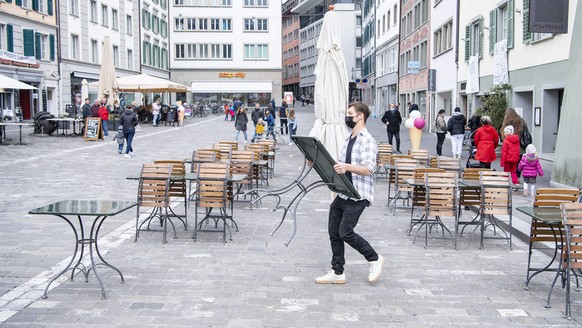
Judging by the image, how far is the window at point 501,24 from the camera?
68.2 ft

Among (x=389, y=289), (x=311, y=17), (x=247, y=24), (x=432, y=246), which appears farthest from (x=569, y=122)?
(x=311, y=17)

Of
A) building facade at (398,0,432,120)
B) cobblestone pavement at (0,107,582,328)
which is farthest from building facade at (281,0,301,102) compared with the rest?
cobblestone pavement at (0,107,582,328)

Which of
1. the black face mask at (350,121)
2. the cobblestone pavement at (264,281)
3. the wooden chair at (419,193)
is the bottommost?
the cobblestone pavement at (264,281)

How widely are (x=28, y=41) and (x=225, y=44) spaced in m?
35.8

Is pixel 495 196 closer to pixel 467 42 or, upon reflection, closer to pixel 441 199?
pixel 441 199

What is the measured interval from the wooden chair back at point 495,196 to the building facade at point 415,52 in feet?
89.5

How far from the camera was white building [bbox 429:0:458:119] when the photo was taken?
30.0 metres

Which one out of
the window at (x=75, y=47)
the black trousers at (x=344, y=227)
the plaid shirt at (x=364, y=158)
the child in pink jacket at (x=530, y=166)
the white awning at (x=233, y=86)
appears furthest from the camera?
the white awning at (x=233, y=86)

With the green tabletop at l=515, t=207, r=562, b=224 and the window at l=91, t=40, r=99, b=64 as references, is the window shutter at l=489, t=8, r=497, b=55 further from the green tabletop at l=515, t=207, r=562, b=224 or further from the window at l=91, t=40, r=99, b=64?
the window at l=91, t=40, r=99, b=64

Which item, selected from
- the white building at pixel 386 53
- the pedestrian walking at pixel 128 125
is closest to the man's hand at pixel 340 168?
the pedestrian walking at pixel 128 125

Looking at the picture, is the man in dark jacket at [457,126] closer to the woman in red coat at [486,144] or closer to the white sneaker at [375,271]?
the woman in red coat at [486,144]

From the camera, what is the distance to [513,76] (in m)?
20.9

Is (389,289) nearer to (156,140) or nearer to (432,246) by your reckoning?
(432,246)

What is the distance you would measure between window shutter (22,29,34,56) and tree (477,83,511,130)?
991 inches
